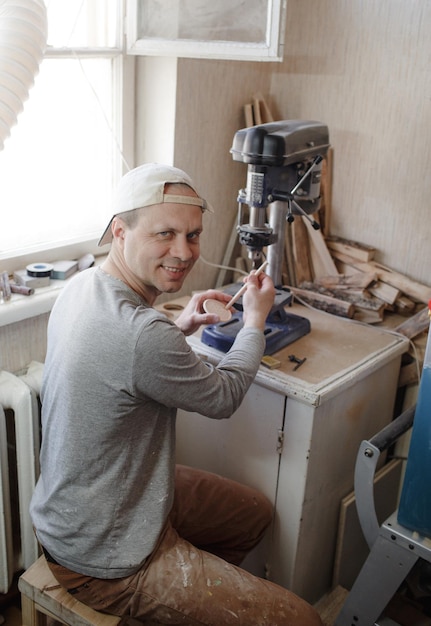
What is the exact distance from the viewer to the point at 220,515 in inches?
76.0

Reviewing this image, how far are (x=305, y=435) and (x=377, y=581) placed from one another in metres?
0.41

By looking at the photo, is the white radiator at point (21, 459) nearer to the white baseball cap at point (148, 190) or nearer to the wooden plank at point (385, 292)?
the white baseball cap at point (148, 190)

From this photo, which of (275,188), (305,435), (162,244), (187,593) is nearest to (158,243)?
(162,244)

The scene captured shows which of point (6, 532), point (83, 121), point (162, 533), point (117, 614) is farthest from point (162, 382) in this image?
point (83, 121)

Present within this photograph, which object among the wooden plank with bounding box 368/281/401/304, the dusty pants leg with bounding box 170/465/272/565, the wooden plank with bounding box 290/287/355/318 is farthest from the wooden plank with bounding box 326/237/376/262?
the dusty pants leg with bounding box 170/465/272/565

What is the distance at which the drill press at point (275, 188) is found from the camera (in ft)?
6.25

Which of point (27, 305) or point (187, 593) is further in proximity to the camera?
point (27, 305)

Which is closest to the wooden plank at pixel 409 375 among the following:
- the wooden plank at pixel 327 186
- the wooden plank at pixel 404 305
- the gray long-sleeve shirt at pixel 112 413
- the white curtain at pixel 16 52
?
the wooden plank at pixel 404 305

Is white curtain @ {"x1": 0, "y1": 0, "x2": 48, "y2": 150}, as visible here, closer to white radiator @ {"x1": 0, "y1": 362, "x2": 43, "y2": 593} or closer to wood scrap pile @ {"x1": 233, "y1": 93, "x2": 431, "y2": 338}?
white radiator @ {"x1": 0, "y1": 362, "x2": 43, "y2": 593}

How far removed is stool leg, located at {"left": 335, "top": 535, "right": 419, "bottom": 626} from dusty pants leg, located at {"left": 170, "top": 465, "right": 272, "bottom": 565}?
0.30 metres

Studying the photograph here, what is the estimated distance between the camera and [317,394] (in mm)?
1801

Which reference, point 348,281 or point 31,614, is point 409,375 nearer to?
point 348,281

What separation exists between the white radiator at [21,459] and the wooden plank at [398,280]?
3.90ft

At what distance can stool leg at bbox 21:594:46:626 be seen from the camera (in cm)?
172
